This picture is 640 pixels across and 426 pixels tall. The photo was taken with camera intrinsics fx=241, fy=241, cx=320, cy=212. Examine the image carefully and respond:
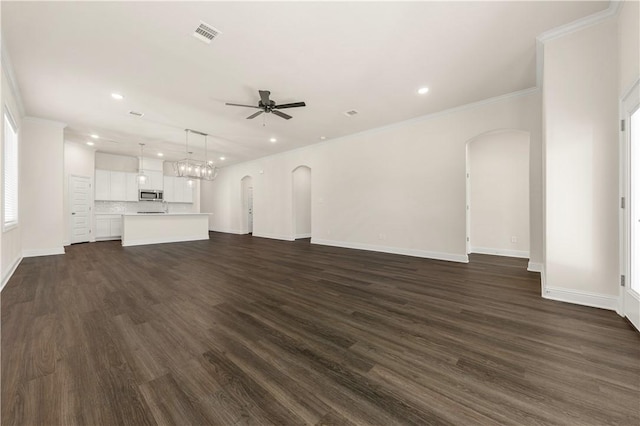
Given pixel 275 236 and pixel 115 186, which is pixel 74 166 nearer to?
pixel 115 186

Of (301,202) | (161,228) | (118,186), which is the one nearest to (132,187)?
(118,186)

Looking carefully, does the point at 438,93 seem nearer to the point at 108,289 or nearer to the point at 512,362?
the point at 512,362

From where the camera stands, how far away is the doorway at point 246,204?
10.1 meters

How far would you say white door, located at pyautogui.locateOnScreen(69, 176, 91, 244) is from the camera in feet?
23.4

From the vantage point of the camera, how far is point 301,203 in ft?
29.0

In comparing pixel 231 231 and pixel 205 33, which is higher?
pixel 205 33

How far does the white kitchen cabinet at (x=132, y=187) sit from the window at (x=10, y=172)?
4388 millimetres

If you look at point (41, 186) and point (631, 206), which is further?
point (41, 186)

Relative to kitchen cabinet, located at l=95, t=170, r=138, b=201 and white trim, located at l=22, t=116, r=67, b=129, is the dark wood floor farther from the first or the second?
kitchen cabinet, located at l=95, t=170, r=138, b=201

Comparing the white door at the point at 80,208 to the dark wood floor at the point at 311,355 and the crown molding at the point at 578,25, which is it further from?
the crown molding at the point at 578,25

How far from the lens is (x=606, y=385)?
142 centimetres

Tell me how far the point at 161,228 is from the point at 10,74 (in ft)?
16.0

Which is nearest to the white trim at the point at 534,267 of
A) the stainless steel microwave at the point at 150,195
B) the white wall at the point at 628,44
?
the white wall at the point at 628,44

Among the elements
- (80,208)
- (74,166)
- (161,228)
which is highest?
(74,166)
